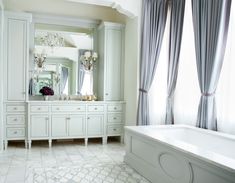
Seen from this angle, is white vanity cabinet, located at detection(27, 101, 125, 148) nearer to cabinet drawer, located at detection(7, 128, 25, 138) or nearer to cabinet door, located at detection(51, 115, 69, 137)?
cabinet door, located at detection(51, 115, 69, 137)

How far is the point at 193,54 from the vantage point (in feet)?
12.1

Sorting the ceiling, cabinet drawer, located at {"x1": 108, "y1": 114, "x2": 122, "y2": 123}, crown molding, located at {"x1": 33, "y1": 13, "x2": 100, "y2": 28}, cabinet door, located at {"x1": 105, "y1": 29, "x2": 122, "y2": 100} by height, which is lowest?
cabinet drawer, located at {"x1": 108, "y1": 114, "x2": 122, "y2": 123}

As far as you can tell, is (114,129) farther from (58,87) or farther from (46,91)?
(46,91)

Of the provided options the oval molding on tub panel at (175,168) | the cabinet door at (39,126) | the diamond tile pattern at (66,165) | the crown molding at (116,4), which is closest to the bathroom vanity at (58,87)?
the cabinet door at (39,126)

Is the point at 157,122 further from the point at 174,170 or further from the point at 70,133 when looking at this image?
the point at 174,170

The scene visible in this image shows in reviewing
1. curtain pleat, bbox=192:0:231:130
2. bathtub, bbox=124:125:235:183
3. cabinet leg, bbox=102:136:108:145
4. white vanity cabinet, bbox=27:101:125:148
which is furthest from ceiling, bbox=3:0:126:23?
bathtub, bbox=124:125:235:183

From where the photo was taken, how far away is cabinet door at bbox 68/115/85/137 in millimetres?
4605

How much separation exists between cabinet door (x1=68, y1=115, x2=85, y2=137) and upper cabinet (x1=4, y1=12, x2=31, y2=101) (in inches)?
37.9

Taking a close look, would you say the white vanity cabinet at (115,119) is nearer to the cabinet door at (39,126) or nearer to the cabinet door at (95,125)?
the cabinet door at (95,125)

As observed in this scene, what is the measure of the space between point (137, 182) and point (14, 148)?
2.60 meters

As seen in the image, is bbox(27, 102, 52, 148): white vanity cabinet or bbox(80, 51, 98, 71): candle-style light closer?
bbox(27, 102, 52, 148): white vanity cabinet

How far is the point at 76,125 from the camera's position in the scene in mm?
4645

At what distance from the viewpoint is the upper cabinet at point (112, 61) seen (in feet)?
16.1

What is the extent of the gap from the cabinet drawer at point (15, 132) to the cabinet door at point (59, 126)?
20.8 inches
